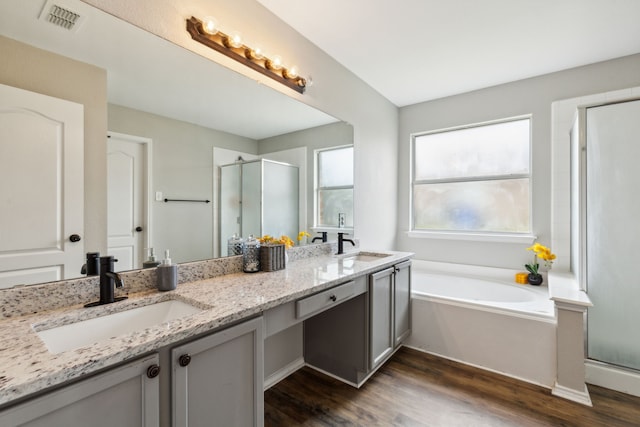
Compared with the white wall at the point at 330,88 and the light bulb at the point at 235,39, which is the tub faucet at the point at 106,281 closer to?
the white wall at the point at 330,88

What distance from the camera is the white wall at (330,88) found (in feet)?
4.43

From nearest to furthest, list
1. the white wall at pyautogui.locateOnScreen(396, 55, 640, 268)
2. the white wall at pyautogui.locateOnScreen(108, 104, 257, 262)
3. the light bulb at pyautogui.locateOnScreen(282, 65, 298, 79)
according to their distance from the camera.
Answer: the white wall at pyautogui.locateOnScreen(108, 104, 257, 262) → the light bulb at pyautogui.locateOnScreen(282, 65, 298, 79) → the white wall at pyautogui.locateOnScreen(396, 55, 640, 268)

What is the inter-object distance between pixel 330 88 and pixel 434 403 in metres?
2.35

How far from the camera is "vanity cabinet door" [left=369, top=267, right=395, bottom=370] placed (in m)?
1.89

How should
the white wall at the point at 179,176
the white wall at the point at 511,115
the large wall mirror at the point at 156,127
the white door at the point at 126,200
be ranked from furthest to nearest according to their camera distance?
the white wall at the point at 511,115, the white wall at the point at 179,176, the white door at the point at 126,200, the large wall mirror at the point at 156,127

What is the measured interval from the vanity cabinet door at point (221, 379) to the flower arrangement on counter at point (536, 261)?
2572 mm

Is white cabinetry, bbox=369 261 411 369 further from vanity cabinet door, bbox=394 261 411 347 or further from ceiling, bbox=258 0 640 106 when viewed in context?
ceiling, bbox=258 0 640 106

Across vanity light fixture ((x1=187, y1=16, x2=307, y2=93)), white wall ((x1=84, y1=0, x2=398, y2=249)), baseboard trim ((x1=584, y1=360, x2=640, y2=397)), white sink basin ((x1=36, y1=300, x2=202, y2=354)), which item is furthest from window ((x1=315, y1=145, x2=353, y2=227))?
baseboard trim ((x1=584, y1=360, x2=640, y2=397))

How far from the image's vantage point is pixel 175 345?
0.87 metres

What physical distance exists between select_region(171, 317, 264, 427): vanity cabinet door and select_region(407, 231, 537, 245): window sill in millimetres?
2623

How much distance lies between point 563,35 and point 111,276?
3.12 metres

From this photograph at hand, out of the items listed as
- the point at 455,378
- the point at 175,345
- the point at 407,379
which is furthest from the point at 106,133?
the point at 455,378

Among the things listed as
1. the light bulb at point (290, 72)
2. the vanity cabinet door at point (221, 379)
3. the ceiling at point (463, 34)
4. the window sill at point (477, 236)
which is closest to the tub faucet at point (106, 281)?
the vanity cabinet door at point (221, 379)

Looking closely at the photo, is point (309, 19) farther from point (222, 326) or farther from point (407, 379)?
point (407, 379)
